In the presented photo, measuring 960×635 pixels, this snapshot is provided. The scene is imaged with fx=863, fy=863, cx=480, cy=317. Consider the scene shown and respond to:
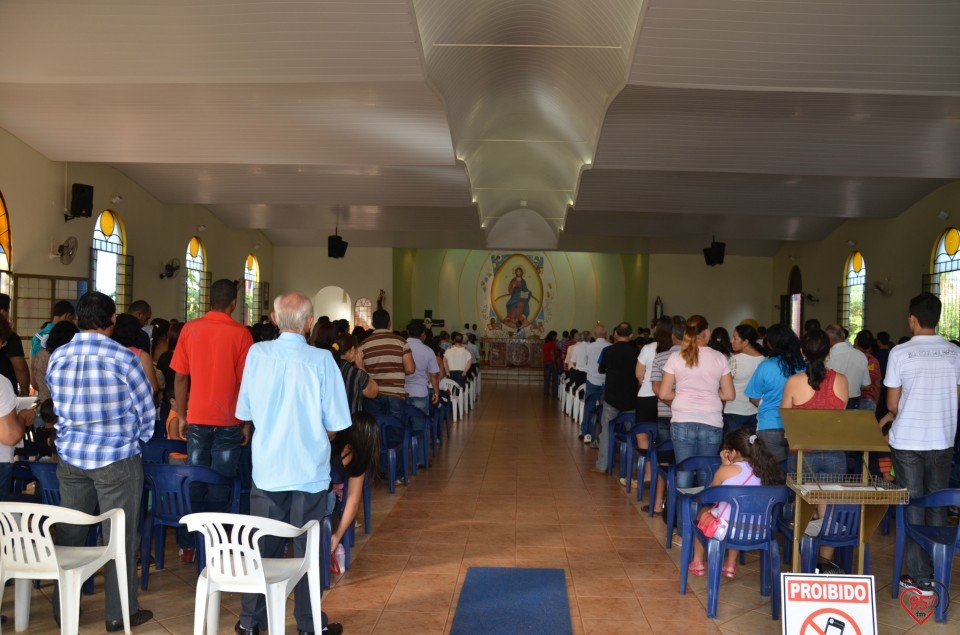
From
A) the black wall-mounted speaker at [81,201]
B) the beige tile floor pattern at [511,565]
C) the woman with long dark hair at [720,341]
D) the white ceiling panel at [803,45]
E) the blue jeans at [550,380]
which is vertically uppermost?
the white ceiling panel at [803,45]

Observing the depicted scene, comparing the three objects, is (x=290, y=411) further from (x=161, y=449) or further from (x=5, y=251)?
(x=5, y=251)

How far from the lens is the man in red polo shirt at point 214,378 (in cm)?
482

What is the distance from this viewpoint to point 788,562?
205 inches

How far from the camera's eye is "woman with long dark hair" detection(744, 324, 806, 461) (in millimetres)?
5070

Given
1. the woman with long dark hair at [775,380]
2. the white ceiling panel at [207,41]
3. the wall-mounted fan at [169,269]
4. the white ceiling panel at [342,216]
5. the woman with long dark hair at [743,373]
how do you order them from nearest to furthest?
the woman with long dark hair at [775,380] → the woman with long dark hair at [743,373] → the white ceiling panel at [207,41] → the wall-mounted fan at [169,269] → the white ceiling panel at [342,216]

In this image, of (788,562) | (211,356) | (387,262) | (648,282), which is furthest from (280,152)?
(648,282)

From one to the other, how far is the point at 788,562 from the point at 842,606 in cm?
208

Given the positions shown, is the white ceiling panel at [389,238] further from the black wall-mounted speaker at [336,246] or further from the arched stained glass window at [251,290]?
the black wall-mounted speaker at [336,246]

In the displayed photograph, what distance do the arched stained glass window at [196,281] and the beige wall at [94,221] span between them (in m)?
0.23

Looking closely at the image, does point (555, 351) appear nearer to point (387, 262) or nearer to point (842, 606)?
point (387, 262)

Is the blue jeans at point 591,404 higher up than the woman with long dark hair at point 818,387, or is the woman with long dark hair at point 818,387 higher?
the woman with long dark hair at point 818,387

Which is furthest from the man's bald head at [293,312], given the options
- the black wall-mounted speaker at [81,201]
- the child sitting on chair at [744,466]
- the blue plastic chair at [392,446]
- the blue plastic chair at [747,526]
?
the black wall-mounted speaker at [81,201]

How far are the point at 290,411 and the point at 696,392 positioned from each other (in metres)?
2.97

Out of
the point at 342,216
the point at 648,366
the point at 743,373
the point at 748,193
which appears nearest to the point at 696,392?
the point at 743,373
